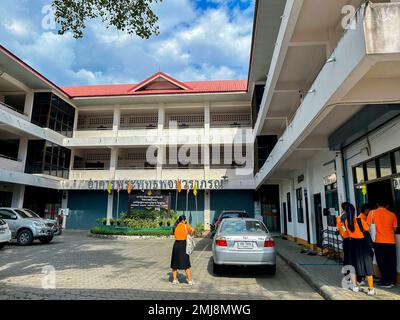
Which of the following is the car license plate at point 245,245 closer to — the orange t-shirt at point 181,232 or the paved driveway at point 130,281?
the paved driveway at point 130,281

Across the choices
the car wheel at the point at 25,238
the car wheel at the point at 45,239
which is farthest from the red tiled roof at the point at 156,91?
the car wheel at the point at 25,238

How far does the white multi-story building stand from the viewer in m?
6.92

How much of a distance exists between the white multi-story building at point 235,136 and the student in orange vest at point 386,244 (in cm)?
54

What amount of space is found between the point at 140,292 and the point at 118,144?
20.1 m

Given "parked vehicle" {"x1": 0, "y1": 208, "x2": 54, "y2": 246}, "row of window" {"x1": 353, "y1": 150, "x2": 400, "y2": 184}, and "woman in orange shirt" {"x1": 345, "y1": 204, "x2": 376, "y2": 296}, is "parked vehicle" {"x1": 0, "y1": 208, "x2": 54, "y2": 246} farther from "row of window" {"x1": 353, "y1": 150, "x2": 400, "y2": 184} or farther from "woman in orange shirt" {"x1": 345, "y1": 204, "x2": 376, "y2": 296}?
"row of window" {"x1": 353, "y1": 150, "x2": 400, "y2": 184}

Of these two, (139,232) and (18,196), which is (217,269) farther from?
(18,196)

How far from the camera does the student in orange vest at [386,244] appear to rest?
6.10m

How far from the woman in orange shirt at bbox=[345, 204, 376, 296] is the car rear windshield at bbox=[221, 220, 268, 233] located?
249cm

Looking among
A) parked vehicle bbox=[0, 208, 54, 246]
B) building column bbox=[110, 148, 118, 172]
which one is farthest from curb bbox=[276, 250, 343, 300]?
building column bbox=[110, 148, 118, 172]

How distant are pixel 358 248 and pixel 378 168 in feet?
7.53

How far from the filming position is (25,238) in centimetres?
1423

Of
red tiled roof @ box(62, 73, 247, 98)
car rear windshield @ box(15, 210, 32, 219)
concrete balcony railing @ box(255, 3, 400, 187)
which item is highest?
red tiled roof @ box(62, 73, 247, 98)

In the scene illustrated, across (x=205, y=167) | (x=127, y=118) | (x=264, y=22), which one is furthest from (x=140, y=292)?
(x=127, y=118)
